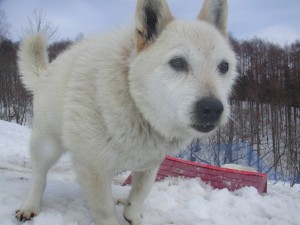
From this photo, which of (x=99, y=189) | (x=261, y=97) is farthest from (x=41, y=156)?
(x=261, y=97)

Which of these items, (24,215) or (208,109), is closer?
(208,109)

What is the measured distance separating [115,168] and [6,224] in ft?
3.43

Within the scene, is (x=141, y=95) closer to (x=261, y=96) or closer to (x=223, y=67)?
(x=223, y=67)

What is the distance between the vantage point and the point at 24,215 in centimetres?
343

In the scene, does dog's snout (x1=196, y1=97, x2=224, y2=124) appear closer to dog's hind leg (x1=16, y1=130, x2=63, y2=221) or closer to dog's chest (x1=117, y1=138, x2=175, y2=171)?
dog's chest (x1=117, y1=138, x2=175, y2=171)

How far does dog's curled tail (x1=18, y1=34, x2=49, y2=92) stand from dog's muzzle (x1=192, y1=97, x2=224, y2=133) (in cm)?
230

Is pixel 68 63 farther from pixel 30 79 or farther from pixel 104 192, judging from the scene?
pixel 104 192

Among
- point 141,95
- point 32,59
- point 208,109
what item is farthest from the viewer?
→ point 32,59

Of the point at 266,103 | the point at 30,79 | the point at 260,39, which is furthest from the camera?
the point at 260,39

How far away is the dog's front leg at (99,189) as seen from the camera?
3168 mm

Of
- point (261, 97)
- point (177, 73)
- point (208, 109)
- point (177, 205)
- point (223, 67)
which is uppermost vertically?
point (261, 97)

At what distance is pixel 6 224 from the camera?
3.22 m

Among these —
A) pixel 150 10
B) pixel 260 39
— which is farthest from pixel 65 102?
pixel 260 39

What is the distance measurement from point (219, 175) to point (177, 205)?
46.6 inches
